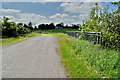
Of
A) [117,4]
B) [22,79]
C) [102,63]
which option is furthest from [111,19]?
[22,79]

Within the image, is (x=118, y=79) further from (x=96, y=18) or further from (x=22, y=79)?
(x=96, y=18)

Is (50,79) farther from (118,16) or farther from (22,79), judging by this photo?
(118,16)

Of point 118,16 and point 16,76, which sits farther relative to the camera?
point 118,16

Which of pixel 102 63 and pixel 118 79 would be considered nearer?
pixel 118 79

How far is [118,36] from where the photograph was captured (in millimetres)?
8945

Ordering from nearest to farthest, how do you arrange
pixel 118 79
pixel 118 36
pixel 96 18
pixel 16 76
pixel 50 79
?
pixel 118 79 → pixel 50 79 → pixel 16 76 → pixel 118 36 → pixel 96 18

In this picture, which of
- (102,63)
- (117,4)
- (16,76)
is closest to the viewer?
(16,76)

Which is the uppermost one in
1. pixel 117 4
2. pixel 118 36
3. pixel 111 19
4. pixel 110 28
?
pixel 117 4

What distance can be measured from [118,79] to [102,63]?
1.31 meters

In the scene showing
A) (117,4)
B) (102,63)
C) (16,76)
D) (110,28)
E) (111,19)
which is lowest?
(16,76)

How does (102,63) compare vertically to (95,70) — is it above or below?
above

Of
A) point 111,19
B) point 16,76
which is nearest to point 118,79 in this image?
point 16,76

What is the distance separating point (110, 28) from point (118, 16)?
109 cm

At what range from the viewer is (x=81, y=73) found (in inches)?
233
